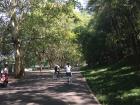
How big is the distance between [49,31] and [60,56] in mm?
57936

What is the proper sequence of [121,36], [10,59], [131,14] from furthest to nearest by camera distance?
[10,59]
[121,36]
[131,14]

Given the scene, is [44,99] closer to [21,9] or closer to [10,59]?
[21,9]

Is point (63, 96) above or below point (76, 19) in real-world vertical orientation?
below

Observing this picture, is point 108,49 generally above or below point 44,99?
above

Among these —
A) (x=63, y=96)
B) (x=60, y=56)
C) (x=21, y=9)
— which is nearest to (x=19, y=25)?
(x=21, y=9)

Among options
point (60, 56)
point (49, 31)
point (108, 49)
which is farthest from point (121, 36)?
point (60, 56)

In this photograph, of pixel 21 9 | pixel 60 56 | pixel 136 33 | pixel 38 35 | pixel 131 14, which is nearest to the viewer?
pixel 131 14

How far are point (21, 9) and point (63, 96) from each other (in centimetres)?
2201

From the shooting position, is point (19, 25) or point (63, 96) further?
point (19, 25)

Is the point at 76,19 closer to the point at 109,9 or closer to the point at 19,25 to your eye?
the point at 19,25

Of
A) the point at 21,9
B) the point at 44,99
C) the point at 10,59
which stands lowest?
the point at 44,99

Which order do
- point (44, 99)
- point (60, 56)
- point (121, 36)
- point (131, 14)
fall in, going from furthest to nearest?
1. point (60, 56)
2. point (121, 36)
3. point (131, 14)
4. point (44, 99)

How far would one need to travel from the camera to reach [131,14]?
117ft

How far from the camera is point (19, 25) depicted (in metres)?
44.0
